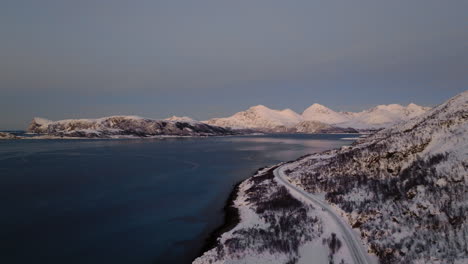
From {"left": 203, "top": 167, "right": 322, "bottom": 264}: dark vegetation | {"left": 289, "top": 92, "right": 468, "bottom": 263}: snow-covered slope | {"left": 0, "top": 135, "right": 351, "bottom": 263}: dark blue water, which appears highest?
{"left": 289, "top": 92, "right": 468, "bottom": 263}: snow-covered slope

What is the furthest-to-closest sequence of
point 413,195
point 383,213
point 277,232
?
1. point 277,232
2. point 413,195
3. point 383,213

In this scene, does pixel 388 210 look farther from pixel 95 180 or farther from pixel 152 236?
pixel 95 180

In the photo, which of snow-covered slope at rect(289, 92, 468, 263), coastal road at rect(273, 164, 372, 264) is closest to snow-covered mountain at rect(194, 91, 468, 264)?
snow-covered slope at rect(289, 92, 468, 263)

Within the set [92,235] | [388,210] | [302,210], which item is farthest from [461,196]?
[92,235]

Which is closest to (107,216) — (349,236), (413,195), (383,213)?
(349,236)

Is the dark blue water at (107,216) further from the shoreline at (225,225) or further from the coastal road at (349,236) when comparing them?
the coastal road at (349,236)

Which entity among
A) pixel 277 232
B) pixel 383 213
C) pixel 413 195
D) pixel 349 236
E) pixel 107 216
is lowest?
pixel 107 216

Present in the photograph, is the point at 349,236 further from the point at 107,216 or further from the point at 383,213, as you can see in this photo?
the point at 107,216

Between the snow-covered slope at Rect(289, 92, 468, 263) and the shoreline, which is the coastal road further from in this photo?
the shoreline
